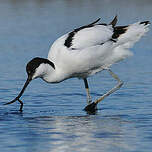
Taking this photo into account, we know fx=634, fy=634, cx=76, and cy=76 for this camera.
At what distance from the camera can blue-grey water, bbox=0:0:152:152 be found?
7387mm

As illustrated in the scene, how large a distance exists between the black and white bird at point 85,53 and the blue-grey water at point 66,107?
0.40 metres

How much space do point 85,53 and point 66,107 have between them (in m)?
0.91

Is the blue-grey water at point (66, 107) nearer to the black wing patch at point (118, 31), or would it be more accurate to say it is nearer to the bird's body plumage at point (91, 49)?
the bird's body plumage at point (91, 49)

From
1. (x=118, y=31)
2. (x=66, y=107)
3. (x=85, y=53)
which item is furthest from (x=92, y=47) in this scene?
(x=66, y=107)

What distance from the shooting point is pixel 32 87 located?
1141 cm

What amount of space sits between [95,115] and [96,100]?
798 mm

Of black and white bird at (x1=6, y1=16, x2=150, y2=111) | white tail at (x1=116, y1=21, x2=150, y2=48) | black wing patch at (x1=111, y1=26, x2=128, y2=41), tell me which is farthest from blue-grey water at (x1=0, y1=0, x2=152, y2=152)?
black wing patch at (x1=111, y1=26, x2=128, y2=41)

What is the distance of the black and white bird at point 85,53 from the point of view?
9445mm

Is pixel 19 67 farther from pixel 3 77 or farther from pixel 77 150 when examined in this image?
pixel 77 150

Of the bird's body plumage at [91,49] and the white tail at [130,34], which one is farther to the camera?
the white tail at [130,34]

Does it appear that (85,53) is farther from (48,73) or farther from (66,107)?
(66,107)

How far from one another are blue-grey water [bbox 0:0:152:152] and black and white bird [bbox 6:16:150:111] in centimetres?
40

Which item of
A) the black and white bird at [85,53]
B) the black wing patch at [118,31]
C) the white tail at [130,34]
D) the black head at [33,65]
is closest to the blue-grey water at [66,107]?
the black and white bird at [85,53]

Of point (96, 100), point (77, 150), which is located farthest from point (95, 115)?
point (77, 150)
